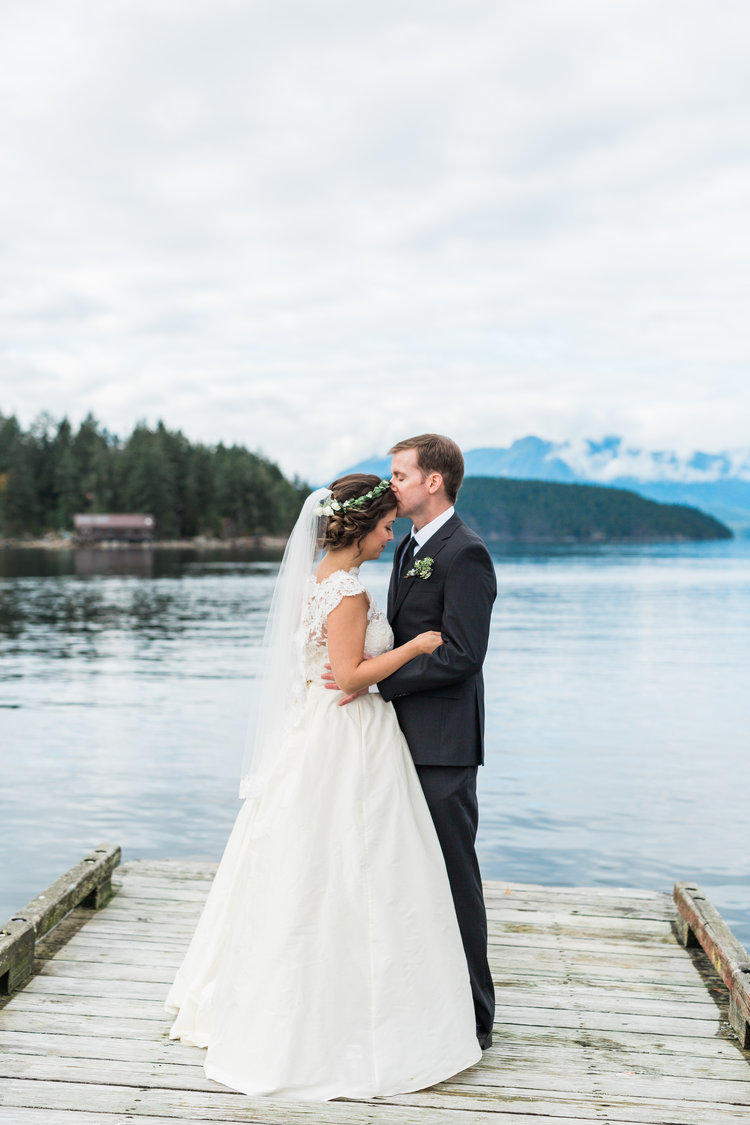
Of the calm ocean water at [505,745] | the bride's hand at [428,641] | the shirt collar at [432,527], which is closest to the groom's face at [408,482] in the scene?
the shirt collar at [432,527]

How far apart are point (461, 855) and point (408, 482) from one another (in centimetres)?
156

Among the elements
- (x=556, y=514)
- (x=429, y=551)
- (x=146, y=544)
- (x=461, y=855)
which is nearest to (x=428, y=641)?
(x=429, y=551)

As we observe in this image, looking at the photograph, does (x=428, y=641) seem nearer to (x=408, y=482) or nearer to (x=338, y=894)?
(x=408, y=482)

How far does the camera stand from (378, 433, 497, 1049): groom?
13.0 ft

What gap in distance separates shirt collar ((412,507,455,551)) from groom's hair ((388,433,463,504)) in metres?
0.13

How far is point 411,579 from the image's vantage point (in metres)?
4.16

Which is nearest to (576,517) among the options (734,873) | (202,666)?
(202,666)

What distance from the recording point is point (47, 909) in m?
5.06

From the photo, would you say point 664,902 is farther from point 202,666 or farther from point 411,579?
point 202,666

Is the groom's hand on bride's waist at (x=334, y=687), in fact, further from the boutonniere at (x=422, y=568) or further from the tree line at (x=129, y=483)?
the tree line at (x=129, y=483)

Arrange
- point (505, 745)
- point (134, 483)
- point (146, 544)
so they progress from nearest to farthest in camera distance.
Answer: point (505, 745) → point (134, 483) → point (146, 544)

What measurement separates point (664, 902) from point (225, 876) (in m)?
3.23

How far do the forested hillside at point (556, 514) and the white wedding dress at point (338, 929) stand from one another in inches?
6688

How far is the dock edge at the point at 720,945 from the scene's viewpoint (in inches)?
168
